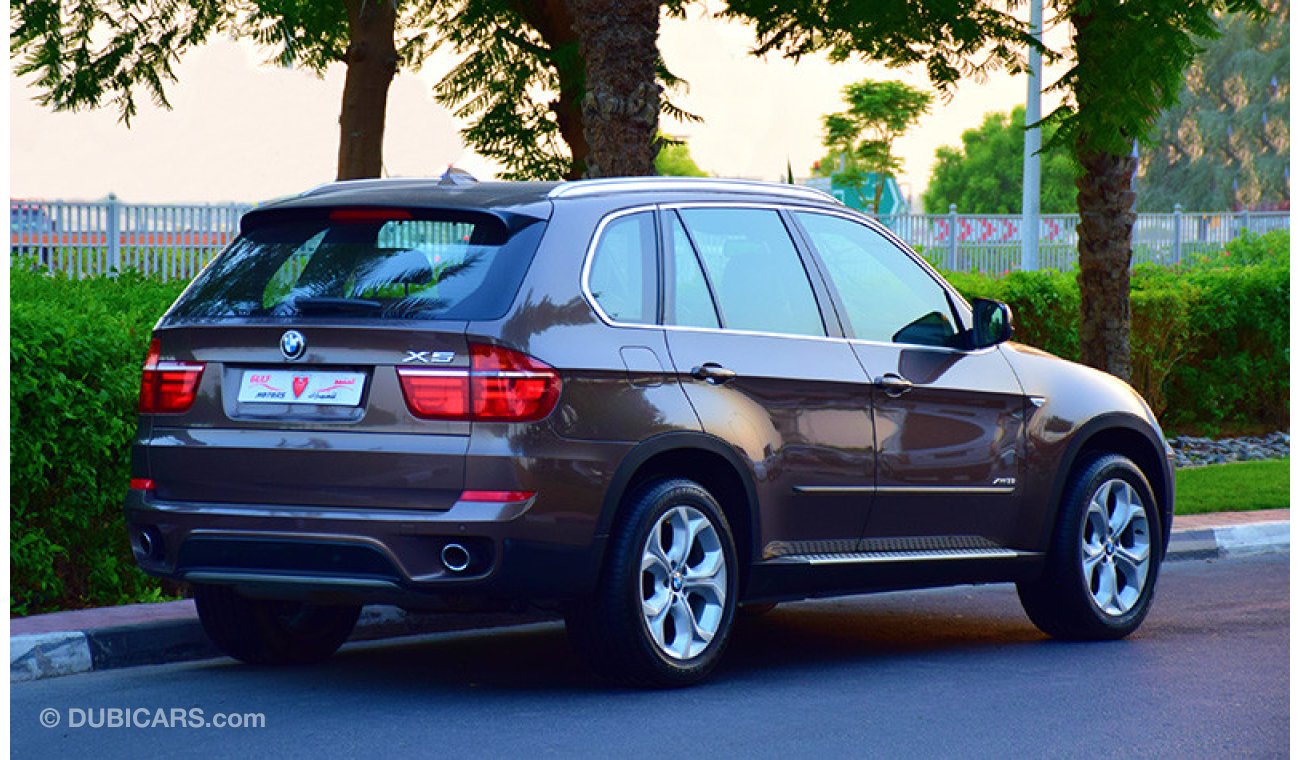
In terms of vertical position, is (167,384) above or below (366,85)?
below

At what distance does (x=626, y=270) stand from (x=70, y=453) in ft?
8.58

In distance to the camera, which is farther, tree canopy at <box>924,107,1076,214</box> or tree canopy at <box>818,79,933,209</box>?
tree canopy at <box>924,107,1076,214</box>

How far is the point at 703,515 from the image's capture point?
282 inches

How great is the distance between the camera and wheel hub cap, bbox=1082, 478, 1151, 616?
8.73 metres

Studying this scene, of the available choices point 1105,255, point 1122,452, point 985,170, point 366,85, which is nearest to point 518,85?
point 366,85

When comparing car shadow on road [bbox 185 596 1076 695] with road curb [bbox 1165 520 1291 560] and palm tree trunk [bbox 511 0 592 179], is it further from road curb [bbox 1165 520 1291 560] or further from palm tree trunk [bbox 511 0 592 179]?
palm tree trunk [bbox 511 0 592 179]

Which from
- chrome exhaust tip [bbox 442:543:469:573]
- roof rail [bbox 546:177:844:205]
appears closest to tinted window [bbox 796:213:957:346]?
roof rail [bbox 546:177:844:205]

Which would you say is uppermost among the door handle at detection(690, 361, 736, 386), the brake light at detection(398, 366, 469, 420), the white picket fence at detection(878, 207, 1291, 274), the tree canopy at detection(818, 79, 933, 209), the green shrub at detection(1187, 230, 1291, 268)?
the tree canopy at detection(818, 79, 933, 209)

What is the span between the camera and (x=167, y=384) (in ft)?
23.2

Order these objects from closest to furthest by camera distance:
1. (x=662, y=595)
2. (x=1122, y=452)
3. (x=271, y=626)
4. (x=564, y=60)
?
1. (x=662, y=595)
2. (x=271, y=626)
3. (x=1122, y=452)
4. (x=564, y=60)

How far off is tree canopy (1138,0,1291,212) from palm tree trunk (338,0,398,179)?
233 ft

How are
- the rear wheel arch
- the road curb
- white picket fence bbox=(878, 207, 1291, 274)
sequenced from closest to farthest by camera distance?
the rear wheel arch
the road curb
white picket fence bbox=(878, 207, 1291, 274)

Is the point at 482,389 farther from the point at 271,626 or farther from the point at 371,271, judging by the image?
the point at 271,626

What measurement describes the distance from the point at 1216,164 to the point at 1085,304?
7621 centimetres
